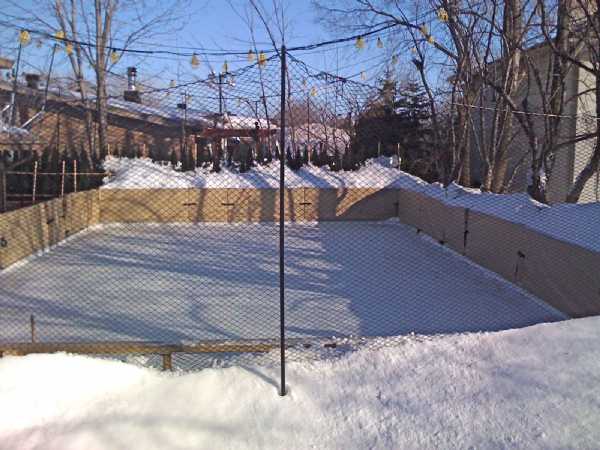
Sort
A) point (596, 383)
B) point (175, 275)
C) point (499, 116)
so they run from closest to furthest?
1. point (596, 383)
2. point (175, 275)
3. point (499, 116)

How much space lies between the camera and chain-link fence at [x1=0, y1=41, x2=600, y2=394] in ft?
15.7

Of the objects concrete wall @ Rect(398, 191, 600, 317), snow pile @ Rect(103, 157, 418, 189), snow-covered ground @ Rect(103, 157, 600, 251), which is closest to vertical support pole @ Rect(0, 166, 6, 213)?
snow-covered ground @ Rect(103, 157, 600, 251)

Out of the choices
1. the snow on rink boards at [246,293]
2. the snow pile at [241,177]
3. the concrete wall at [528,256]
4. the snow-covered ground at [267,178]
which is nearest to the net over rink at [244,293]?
the snow on rink boards at [246,293]

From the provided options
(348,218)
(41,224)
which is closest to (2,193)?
(41,224)

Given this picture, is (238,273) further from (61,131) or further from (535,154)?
(61,131)

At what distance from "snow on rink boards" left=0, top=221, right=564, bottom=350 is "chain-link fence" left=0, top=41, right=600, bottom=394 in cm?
4

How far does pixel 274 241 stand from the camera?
11.5m

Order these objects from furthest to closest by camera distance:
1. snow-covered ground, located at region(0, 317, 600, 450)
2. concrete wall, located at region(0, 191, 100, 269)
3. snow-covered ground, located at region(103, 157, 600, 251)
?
snow-covered ground, located at region(103, 157, 600, 251), concrete wall, located at region(0, 191, 100, 269), snow-covered ground, located at region(0, 317, 600, 450)

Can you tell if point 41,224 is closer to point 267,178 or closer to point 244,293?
point 244,293

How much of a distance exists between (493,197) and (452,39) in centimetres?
694

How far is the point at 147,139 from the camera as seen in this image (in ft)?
72.1

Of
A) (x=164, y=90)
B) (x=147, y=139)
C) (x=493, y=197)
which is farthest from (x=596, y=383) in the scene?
(x=147, y=139)

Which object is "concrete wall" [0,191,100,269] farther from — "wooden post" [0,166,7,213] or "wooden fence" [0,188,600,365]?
"wooden post" [0,166,7,213]

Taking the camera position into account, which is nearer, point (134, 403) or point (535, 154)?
point (134, 403)
